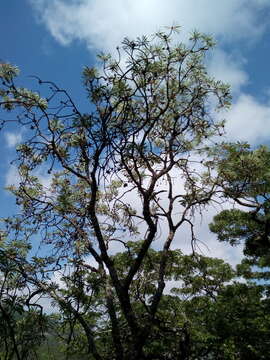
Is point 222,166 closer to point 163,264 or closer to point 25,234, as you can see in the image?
point 163,264

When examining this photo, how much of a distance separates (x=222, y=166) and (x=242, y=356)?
33.5 ft

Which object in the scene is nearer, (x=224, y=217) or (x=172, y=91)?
(x=172, y=91)

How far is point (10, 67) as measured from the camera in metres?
6.46

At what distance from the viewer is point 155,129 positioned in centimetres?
846

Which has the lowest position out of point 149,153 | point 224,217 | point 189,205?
point 189,205

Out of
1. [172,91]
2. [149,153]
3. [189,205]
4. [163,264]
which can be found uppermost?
[172,91]

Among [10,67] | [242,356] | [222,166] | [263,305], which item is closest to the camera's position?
[10,67]

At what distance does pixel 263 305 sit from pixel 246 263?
2.43 metres

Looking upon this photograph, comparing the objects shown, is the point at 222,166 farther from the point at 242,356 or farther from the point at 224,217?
the point at 242,356

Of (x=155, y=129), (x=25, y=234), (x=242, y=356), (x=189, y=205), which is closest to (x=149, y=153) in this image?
(x=155, y=129)

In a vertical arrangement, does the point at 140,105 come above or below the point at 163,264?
above

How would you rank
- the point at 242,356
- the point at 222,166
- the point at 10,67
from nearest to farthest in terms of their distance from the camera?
the point at 10,67 → the point at 222,166 → the point at 242,356

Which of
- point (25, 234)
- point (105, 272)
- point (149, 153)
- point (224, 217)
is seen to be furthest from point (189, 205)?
point (224, 217)

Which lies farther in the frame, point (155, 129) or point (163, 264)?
point (155, 129)
